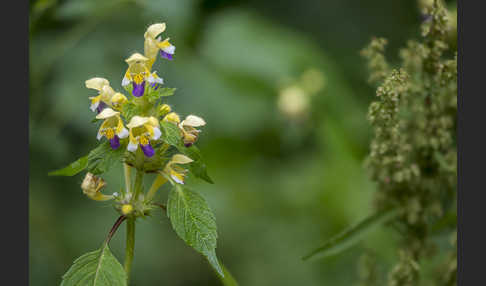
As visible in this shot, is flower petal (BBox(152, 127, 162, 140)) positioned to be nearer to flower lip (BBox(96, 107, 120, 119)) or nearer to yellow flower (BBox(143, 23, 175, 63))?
flower lip (BBox(96, 107, 120, 119))

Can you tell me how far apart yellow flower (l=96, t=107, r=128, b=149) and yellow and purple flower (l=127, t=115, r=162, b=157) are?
25 millimetres

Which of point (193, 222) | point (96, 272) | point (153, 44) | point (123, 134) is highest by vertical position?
point (153, 44)

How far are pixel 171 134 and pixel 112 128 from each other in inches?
5.9

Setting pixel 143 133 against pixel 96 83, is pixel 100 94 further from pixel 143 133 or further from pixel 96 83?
pixel 143 133

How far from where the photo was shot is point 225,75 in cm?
336

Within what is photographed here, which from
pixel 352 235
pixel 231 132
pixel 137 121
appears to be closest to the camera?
pixel 137 121

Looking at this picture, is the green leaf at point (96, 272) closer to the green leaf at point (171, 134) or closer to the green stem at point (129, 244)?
the green stem at point (129, 244)

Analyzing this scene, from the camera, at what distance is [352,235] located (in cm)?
164

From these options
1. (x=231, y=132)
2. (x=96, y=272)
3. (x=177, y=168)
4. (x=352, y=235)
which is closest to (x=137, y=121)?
(x=177, y=168)

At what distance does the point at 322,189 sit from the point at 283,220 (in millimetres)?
288

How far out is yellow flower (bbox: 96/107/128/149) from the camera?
127cm

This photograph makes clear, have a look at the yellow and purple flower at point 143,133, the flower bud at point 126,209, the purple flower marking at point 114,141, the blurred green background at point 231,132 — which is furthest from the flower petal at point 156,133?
the blurred green background at point 231,132

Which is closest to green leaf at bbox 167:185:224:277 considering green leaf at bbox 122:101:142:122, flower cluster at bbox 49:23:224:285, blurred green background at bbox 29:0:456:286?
flower cluster at bbox 49:23:224:285

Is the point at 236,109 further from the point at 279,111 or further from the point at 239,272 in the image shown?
the point at 239,272
